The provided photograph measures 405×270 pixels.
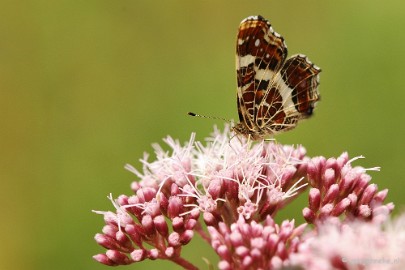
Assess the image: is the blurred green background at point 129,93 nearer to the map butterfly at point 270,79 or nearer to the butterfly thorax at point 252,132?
the butterfly thorax at point 252,132

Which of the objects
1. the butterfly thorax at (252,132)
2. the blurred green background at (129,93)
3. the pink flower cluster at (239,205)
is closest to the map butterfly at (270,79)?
the butterfly thorax at (252,132)

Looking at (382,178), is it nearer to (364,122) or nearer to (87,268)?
(364,122)

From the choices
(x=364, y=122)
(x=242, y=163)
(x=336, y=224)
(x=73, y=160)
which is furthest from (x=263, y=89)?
(x=73, y=160)

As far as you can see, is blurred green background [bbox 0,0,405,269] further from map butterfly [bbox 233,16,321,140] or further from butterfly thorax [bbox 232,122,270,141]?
map butterfly [bbox 233,16,321,140]

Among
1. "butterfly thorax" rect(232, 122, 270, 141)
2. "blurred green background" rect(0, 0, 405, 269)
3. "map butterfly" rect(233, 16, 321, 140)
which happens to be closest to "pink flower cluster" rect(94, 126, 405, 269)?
"butterfly thorax" rect(232, 122, 270, 141)

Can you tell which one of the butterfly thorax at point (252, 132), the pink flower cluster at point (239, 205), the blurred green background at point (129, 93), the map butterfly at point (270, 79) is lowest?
the pink flower cluster at point (239, 205)

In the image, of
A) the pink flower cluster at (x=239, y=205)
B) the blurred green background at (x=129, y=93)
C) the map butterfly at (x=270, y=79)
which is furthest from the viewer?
the blurred green background at (x=129, y=93)
